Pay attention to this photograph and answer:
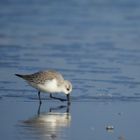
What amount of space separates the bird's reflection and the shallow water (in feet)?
0.04

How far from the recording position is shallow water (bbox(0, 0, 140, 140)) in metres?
10.8

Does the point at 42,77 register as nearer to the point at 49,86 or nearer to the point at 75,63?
the point at 49,86

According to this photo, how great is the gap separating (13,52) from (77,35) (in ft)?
11.9

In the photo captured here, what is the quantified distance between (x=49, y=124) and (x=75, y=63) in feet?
17.0

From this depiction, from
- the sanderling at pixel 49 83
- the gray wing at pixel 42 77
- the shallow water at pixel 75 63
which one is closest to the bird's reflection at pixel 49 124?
the shallow water at pixel 75 63

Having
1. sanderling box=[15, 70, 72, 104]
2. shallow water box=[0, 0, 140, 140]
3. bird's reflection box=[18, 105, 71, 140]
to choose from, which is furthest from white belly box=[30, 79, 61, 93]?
bird's reflection box=[18, 105, 71, 140]

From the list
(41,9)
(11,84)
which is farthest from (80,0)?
(11,84)

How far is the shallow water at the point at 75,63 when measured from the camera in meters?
10.8

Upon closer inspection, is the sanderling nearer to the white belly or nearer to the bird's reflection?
the white belly

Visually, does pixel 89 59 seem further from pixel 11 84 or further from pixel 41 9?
pixel 41 9

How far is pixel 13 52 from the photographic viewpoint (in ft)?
57.3

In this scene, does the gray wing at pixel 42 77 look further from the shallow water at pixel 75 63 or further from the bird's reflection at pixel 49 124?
the bird's reflection at pixel 49 124

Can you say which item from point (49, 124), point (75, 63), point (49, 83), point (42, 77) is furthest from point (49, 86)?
point (75, 63)

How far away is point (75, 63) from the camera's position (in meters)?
16.1
